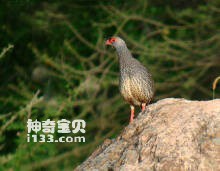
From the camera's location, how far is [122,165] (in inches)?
195

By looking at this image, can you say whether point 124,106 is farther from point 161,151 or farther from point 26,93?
point 161,151

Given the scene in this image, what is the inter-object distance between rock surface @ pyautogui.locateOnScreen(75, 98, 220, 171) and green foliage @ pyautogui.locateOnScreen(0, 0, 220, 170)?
4.29m

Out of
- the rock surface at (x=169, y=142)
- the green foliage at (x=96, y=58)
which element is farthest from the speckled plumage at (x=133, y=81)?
the rock surface at (x=169, y=142)

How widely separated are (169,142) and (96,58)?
9.05m

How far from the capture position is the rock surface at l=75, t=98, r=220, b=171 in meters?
4.71

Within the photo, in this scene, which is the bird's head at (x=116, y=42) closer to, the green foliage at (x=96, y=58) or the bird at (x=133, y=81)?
the bird at (x=133, y=81)

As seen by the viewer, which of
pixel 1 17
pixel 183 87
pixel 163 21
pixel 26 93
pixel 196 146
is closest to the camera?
pixel 196 146

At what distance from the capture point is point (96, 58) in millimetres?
13844

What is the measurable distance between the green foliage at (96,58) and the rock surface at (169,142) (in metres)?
4.29

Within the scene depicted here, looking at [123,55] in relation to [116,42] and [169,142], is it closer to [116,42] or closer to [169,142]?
[116,42]

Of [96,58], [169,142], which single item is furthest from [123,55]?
[96,58]

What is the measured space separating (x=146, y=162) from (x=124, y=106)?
8450 millimetres

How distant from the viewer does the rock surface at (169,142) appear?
4711mm

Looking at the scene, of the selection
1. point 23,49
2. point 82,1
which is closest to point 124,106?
point 82,1
